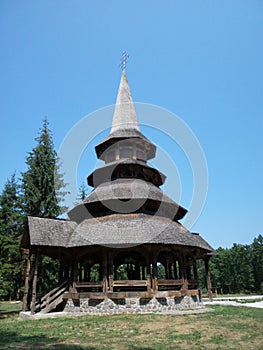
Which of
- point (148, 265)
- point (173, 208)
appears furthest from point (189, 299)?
point (173, 208)

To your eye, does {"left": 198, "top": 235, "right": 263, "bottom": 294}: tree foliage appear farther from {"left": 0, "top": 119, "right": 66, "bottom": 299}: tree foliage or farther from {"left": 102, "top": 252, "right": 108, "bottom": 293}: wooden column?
{"left": 102, "top": 252, "right": 108, "bottom": 293}: wooden column

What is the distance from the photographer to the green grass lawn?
8125 mm

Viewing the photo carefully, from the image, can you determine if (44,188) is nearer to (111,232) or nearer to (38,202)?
(38,202)

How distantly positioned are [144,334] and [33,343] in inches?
138

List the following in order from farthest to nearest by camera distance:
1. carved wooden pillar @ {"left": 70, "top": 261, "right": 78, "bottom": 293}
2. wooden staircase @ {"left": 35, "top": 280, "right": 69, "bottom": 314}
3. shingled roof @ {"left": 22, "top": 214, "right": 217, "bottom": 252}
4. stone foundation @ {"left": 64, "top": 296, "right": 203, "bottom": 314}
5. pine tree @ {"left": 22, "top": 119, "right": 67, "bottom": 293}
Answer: pine tree @ {"left": 22, "top": 119, "right": 67, "bottom": 293} → carved wooden pillar @ {"left": 70, "top": 261, "right": 78, "bottom": 293} → shingled roof @ {"left": 22, "top": 214, "right": 217, "bottom": 252} → wooden staircase @ {"left": 35, "top": 280, "right": 69, "bottom": 314} → stone foundation @ {"left": 64, "top": 296, "right": 203, "bottom": 314}

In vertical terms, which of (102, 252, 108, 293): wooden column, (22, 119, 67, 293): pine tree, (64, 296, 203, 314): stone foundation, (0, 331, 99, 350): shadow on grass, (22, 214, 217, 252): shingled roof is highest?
(22, 119, 67, 293): pine tree

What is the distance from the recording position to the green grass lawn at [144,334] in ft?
26.7

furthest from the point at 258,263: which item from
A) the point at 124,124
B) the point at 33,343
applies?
the point at 33,343

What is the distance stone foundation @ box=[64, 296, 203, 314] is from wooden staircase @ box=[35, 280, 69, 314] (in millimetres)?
753

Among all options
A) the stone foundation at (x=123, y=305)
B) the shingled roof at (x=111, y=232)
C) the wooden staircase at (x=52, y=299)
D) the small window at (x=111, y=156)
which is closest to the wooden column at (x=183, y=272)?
the stone foundation at (x=123, y=305)

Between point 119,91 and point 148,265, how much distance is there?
16.8m

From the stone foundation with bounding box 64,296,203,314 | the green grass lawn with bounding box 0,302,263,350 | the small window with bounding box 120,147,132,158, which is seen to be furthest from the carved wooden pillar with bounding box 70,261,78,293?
the small window with bounding box 120,147,132,158

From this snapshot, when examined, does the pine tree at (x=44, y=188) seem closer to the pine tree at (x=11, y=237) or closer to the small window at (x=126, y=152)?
the pine tree at (x=11, y=237)

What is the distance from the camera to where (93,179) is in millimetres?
23281
